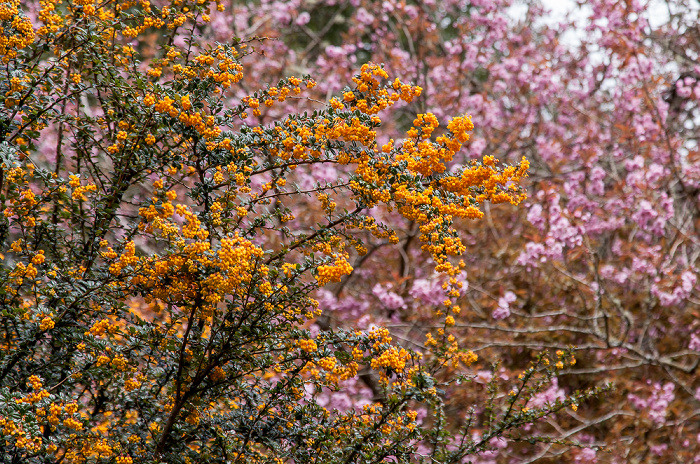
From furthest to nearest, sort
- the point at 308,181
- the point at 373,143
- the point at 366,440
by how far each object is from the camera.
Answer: the point at 308,181 → the point at 373,143 → the point at 366,440

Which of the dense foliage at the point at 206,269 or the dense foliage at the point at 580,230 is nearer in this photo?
the dense foliage at the point at 206,269

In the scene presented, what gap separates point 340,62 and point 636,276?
17.1 ft

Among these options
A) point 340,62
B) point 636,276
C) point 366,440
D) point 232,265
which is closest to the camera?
point 232,265

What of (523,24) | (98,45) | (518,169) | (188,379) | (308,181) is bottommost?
(188,379)

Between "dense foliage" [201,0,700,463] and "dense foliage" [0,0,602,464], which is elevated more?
"dense foliage" [201,0,700,463]

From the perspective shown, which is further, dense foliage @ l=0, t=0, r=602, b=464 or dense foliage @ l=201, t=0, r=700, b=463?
dense foliage @ l=201, t=0, r=700, b=463

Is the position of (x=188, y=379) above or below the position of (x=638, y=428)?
below

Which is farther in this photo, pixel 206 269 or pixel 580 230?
pixel 580 230

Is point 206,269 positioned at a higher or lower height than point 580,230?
lower

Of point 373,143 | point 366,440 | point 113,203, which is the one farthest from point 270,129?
point 366,440

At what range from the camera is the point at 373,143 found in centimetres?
294

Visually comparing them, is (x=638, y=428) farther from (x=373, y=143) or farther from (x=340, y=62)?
(x=340, y=62)

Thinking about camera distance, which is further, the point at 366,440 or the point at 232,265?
the point at 366,440

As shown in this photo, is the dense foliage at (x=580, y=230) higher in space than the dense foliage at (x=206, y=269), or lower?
higher
